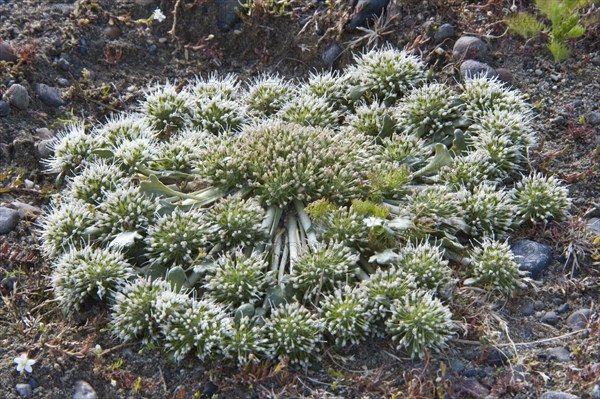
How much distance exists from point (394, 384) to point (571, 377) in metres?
1.27

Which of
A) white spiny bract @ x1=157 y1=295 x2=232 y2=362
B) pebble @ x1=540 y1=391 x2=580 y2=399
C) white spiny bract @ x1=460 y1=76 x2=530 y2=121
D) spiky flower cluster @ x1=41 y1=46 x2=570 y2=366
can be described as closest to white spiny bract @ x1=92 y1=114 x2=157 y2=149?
spiky flower cluster @ x1=41 y1=46 x2=570 y2=366

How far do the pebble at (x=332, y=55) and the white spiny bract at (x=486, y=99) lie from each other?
1978mm

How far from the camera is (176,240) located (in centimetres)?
580

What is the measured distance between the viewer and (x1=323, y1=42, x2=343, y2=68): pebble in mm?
8680

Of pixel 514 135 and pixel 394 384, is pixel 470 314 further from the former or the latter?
pixel 514 135

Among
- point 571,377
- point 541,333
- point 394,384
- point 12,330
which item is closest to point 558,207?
point 541,333

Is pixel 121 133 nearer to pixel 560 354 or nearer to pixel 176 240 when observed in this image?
pixel 176 240

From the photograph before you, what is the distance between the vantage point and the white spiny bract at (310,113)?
7.13 metres

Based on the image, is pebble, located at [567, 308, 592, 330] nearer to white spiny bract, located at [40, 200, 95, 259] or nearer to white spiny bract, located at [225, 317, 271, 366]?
white spiny bract, located at [225, 317, 271, 366]

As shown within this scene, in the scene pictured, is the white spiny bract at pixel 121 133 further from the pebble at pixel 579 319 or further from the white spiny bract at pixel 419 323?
the pebble at pixel 579 319

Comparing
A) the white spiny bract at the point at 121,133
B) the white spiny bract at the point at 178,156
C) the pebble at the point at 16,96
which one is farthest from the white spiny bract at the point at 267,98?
the pebble at the point at 16,96

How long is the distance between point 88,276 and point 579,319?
3938mm

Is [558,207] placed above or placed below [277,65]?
below

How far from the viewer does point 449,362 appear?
209 inches
